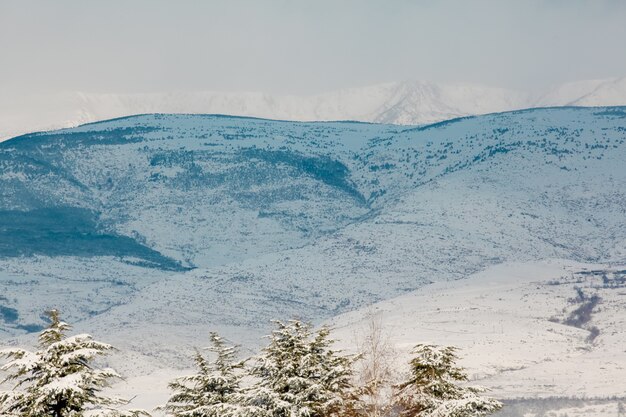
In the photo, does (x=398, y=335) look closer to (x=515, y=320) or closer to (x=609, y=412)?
(x=515, y=320)

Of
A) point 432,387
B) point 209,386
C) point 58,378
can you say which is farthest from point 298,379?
point 58,378

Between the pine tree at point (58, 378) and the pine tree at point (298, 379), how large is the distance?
7793 mm

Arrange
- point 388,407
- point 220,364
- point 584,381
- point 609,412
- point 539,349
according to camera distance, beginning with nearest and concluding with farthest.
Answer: point 388,407 < point 220,364 < point 609,412 < point 584,381 < point 539,349

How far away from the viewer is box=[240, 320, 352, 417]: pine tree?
33.0 meters

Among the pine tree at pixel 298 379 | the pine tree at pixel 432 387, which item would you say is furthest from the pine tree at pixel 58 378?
the pine tree at pixel 432 387

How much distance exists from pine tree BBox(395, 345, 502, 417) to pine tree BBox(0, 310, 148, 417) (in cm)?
1027

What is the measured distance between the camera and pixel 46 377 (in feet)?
84.4

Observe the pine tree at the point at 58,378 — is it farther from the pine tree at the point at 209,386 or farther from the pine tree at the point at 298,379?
the pine tree at the point at 209,386

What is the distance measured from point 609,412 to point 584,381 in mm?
21325

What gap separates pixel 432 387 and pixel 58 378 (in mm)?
12048

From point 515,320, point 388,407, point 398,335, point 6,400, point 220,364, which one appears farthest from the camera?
point 515,320

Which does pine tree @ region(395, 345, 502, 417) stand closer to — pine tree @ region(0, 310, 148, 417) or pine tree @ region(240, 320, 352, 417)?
pine tree @ region(240, 320, 352, 417)

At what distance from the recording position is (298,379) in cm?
3391

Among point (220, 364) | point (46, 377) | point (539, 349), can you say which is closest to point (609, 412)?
point (539, 349)
